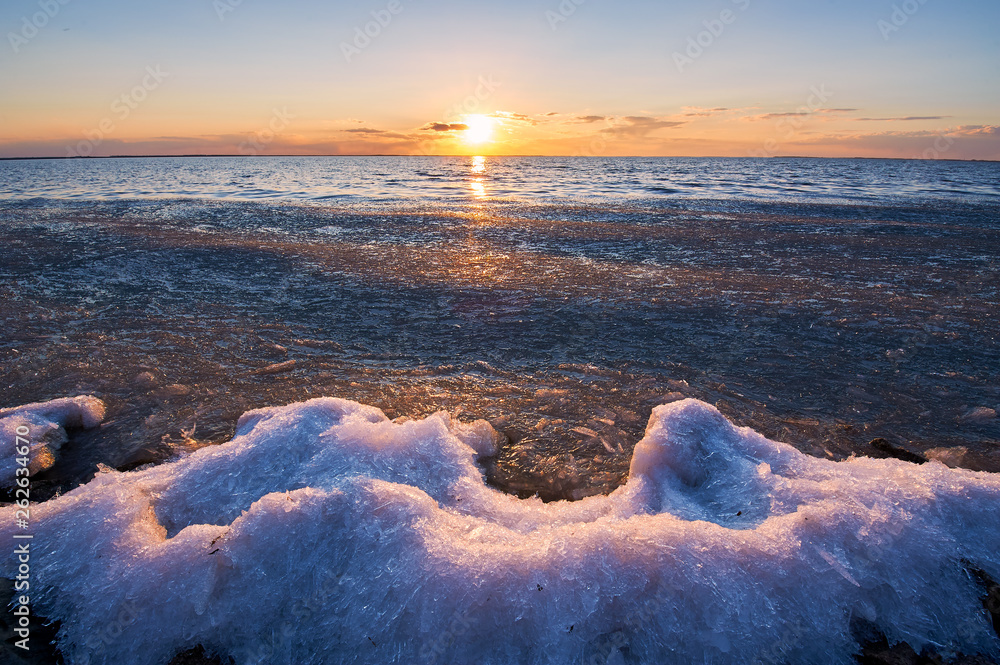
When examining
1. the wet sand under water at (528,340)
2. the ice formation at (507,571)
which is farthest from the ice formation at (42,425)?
the ice formation at (507,571)

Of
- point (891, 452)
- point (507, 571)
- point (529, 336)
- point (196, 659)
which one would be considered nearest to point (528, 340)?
point (529, 336)

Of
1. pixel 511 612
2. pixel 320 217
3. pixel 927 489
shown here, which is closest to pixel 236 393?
pixel 511 612

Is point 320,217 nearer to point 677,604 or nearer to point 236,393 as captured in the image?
point 236,393

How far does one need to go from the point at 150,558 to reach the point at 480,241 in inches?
395

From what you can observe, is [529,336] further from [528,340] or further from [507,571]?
[507,571]

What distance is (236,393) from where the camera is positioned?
4.35m

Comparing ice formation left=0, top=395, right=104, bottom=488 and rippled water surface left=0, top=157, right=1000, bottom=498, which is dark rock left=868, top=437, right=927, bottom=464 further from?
ice formation left=0, top=395, right=104, bottom=488

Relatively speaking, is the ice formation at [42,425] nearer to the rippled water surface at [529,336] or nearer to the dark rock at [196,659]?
the rippled water surface at [529,336]

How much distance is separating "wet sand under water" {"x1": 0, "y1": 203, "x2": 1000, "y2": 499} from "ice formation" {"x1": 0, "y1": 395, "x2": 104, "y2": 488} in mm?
133

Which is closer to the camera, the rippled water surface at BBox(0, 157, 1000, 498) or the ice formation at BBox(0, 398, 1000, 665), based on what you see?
the ice formation at BBox(0, 398, 1000, 665)

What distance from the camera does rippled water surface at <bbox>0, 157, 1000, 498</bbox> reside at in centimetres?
389

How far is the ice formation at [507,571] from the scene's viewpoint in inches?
78.3

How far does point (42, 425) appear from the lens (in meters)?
3.62

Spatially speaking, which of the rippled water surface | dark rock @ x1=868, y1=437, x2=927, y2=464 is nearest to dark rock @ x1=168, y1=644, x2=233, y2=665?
the rippled water surface
